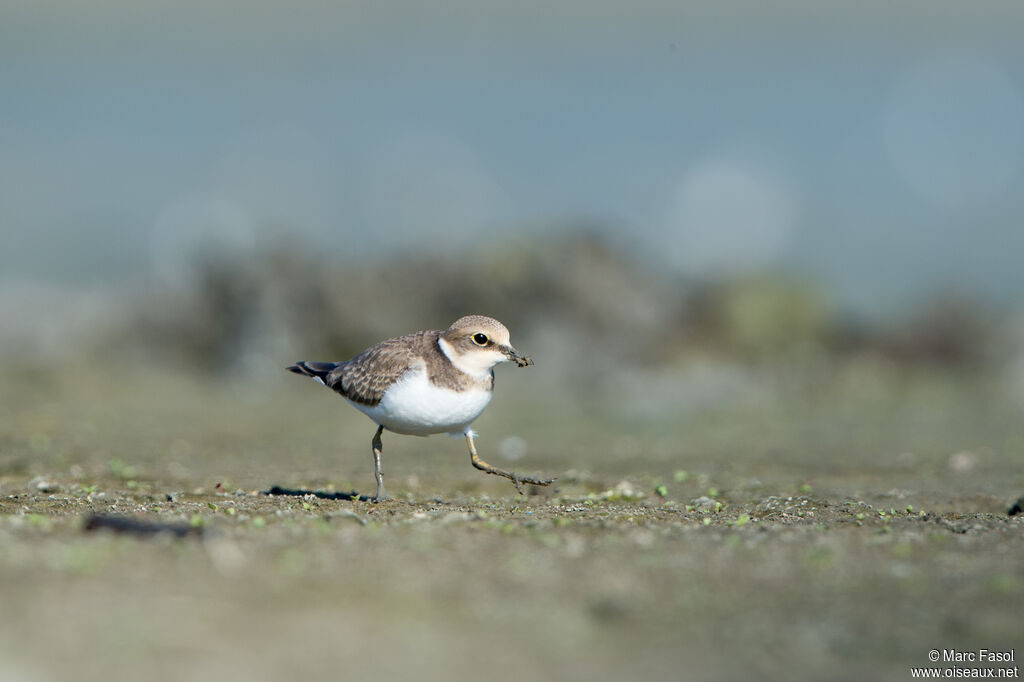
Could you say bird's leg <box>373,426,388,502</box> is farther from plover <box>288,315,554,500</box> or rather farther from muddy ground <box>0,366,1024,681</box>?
muddy ground <box>0,366,1024,681</box>

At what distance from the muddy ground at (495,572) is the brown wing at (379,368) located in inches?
33.7

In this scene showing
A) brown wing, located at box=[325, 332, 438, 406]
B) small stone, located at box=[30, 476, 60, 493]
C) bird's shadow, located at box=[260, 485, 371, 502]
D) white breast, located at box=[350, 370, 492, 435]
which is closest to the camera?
white breast, located at box=[350, 370, 492, 435]

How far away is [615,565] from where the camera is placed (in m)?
6.08

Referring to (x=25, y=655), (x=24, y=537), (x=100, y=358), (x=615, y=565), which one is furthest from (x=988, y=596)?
(x=100, y=358)

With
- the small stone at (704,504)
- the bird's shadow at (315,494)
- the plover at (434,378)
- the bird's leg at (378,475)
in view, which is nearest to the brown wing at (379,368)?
the plover at (434,378)

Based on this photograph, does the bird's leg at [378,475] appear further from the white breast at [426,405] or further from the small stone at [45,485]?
the small stone at [45,485]

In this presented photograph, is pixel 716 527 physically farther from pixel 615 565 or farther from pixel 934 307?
pixel 934 307

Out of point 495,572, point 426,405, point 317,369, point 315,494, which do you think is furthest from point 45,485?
point 495,572

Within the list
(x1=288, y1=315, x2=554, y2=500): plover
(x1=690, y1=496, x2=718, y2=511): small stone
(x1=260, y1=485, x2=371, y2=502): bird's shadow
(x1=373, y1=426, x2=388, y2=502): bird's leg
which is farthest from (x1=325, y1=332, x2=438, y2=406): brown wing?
(x1=690, y1=496, x2=718, y2=511): small stone

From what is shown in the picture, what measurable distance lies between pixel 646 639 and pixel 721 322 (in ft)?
48.0

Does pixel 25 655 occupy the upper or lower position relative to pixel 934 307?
lower

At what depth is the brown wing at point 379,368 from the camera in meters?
8.70

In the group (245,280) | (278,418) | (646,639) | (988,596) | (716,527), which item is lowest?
(646,639)

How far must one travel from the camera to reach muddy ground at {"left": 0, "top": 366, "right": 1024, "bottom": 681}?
468cm
